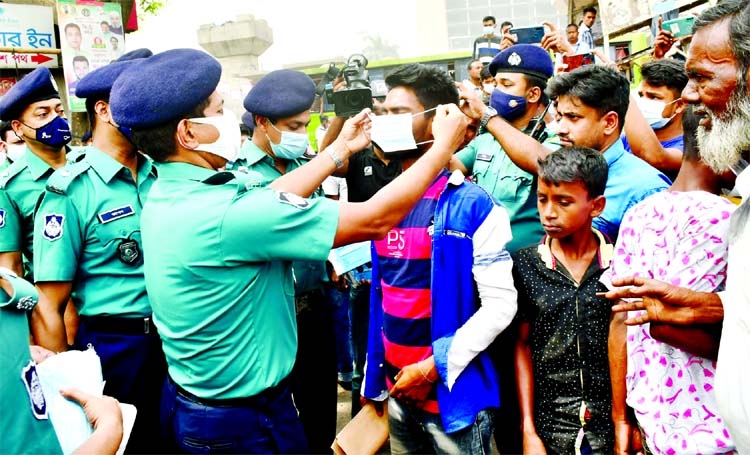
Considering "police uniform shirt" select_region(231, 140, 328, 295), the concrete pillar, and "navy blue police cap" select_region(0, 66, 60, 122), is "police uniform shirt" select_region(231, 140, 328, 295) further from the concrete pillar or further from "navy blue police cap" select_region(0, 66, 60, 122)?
the concrete pillar

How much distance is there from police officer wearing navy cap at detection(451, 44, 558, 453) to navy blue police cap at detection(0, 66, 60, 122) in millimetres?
2409

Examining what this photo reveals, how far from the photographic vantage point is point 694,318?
1.37 m

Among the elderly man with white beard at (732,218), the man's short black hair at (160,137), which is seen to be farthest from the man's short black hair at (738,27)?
the man's short black hair at (160,137)

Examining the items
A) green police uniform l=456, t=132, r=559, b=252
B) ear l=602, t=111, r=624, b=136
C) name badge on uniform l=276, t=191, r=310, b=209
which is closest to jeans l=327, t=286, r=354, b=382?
green police uniform l=456, t=132, r=559, b=252

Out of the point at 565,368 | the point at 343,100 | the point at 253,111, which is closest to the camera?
the point at 565,368

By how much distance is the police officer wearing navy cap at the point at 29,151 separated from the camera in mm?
2957

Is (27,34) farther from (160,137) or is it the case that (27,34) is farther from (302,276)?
(160,137)

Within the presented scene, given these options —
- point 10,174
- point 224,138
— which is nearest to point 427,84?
point 224,138

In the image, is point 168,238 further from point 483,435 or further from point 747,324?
point 747,324

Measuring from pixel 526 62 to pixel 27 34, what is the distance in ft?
20.4

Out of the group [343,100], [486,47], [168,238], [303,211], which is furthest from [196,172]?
[486,47]

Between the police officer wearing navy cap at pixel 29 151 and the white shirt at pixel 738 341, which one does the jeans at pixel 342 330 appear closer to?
the police officer wearing navy cap at pixel 29 151

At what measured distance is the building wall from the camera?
235 ft

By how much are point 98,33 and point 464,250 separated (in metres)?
6.49
